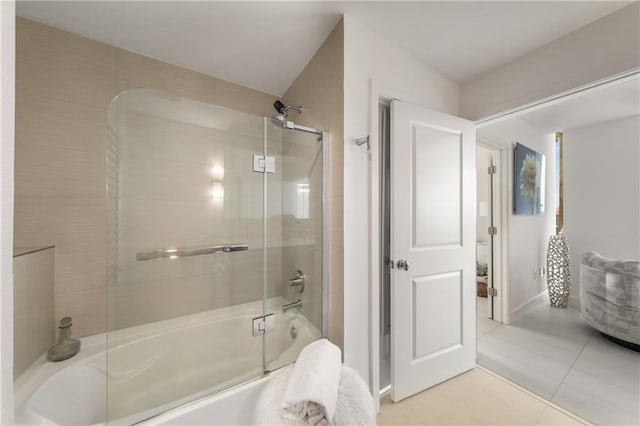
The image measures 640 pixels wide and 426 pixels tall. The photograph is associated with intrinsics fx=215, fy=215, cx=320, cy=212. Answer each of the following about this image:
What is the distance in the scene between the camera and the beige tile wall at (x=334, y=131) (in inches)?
49.9

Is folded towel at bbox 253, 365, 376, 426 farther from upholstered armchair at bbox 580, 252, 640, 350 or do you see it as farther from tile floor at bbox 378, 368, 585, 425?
upholstered armchair at bbox 580, 252, 640, 350

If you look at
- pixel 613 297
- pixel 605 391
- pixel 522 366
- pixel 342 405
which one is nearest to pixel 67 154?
pixel 342 405

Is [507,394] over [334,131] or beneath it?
beneath

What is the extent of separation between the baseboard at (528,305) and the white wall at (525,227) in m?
0.03

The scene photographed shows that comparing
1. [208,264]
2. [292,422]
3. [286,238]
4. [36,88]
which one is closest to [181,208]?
[208,264]

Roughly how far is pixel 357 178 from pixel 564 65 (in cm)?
147

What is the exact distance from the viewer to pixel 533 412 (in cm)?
135

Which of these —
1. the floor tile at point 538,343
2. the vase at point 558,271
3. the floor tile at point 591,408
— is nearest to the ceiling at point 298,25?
the floor tile at point 591,408

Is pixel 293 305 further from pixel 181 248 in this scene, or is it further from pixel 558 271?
pixel 558 271

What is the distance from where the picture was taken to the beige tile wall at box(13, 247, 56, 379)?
3.13ft

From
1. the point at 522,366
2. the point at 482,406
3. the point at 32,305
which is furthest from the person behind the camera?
the point at 522,366

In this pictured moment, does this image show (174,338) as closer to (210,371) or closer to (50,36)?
(210,371)

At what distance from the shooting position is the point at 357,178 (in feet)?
4.27

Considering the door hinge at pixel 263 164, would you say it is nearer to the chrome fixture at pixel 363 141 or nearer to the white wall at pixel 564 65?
the chrome fixture at pixel 363 141
